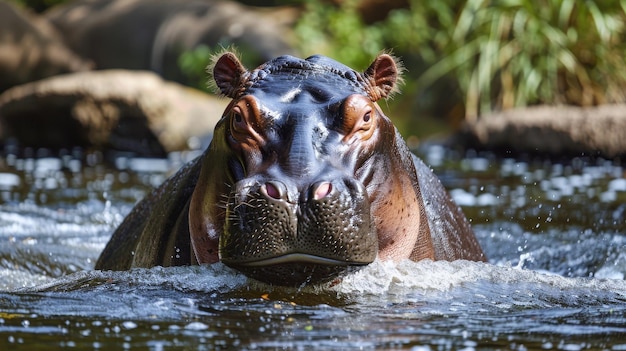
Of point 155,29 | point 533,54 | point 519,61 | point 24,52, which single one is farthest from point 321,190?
point 155,29

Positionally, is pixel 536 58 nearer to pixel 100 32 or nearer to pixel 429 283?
pixel 100 32

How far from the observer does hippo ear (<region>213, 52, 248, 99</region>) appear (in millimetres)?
4066

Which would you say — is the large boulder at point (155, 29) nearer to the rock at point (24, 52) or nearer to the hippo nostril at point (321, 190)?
the rock at point (24, 52)

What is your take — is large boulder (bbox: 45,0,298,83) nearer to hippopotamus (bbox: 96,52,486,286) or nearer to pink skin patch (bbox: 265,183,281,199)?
hippopotamus (bbox: 96,52,486,286)

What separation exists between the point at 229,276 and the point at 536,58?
10.8 meters

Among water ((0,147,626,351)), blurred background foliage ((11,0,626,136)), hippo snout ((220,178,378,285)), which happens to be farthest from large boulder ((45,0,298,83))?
hippo snout ((220,178,378,285))

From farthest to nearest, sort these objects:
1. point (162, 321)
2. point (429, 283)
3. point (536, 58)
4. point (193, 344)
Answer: point (536, 58) < point (429, 283) < point (162, 321) < point (193, 344)

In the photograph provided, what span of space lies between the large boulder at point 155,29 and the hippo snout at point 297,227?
1328 cm

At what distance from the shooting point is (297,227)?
324 centimetres

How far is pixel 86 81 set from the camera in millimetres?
12477

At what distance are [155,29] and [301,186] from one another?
14.4m

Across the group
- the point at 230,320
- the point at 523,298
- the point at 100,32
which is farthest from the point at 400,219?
the point at 100,32

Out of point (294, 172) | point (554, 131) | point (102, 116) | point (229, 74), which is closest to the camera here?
point (294, 172)

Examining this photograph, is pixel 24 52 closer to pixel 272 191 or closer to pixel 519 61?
pixel 519 61
